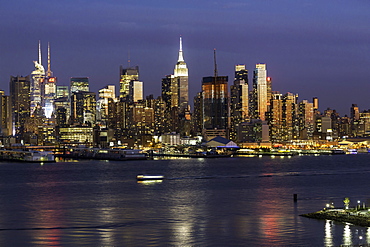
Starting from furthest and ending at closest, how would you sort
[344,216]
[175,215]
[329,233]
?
[175,215] → [344,216] → [329,233]

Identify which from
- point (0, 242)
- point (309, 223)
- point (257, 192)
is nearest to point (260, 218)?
point (309, 223)

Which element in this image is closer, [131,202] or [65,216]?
[65,216]

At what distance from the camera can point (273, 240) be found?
32.1m

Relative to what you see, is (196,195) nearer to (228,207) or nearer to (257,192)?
Answer: (257,192)

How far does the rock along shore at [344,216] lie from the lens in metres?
35.4

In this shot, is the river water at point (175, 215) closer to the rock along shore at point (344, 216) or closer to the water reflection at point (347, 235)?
the water reflection at point (347, 235)

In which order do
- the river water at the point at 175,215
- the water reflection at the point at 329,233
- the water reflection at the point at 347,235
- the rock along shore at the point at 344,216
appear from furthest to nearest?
the rock along shore at the point at 344,216, the river water at the point at 175,215, the water reflection at the point at 329,233, the water reflection at the point at 347,235

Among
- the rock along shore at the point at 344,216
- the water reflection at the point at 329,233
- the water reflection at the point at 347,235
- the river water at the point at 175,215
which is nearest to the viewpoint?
the water reflection at the point at 347,235

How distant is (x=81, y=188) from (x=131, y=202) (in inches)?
700

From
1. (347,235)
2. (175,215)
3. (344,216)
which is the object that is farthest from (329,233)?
(175,215)

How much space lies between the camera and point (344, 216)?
37.1 metres

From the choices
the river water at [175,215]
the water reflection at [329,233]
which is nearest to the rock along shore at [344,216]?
the river water at [175,215]

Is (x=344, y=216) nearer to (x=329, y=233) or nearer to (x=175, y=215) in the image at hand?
(x=329, y=233)

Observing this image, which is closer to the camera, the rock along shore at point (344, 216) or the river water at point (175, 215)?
the river water at point (175, 215)
